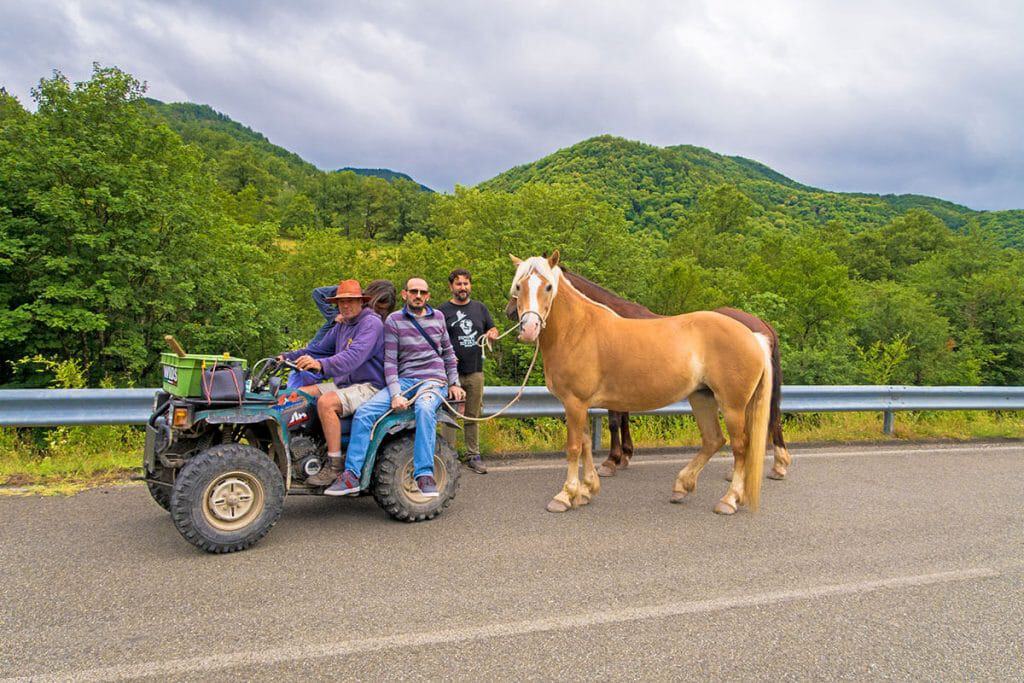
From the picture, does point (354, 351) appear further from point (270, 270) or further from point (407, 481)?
point (270, 270)

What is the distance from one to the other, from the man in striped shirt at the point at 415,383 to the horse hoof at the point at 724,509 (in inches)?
93.5

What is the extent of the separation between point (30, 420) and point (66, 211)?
13.3 meters

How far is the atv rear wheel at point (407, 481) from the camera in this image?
4.57 m

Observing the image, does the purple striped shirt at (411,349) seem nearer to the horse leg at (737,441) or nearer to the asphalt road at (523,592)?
the asphalt road at (523,592)

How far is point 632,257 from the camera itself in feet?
96.7

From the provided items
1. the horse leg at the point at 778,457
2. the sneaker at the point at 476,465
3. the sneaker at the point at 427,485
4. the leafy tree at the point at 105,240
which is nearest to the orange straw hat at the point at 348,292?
the sneaker at the point at 427,485

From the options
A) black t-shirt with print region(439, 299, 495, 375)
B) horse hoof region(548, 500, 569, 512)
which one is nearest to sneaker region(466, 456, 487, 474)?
black t-shirt with print region(439, 299, 495, 375)

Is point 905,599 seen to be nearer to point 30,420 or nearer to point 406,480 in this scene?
point 406,480

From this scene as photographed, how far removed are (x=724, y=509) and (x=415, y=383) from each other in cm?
281

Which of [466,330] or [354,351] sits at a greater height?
[466,330]

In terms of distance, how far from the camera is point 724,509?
5055 mm

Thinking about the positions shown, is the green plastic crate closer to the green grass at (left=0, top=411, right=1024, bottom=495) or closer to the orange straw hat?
the orange straw hat

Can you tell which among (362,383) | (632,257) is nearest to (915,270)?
(632,257)

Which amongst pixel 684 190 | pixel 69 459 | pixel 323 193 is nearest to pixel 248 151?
pixel 323 193
